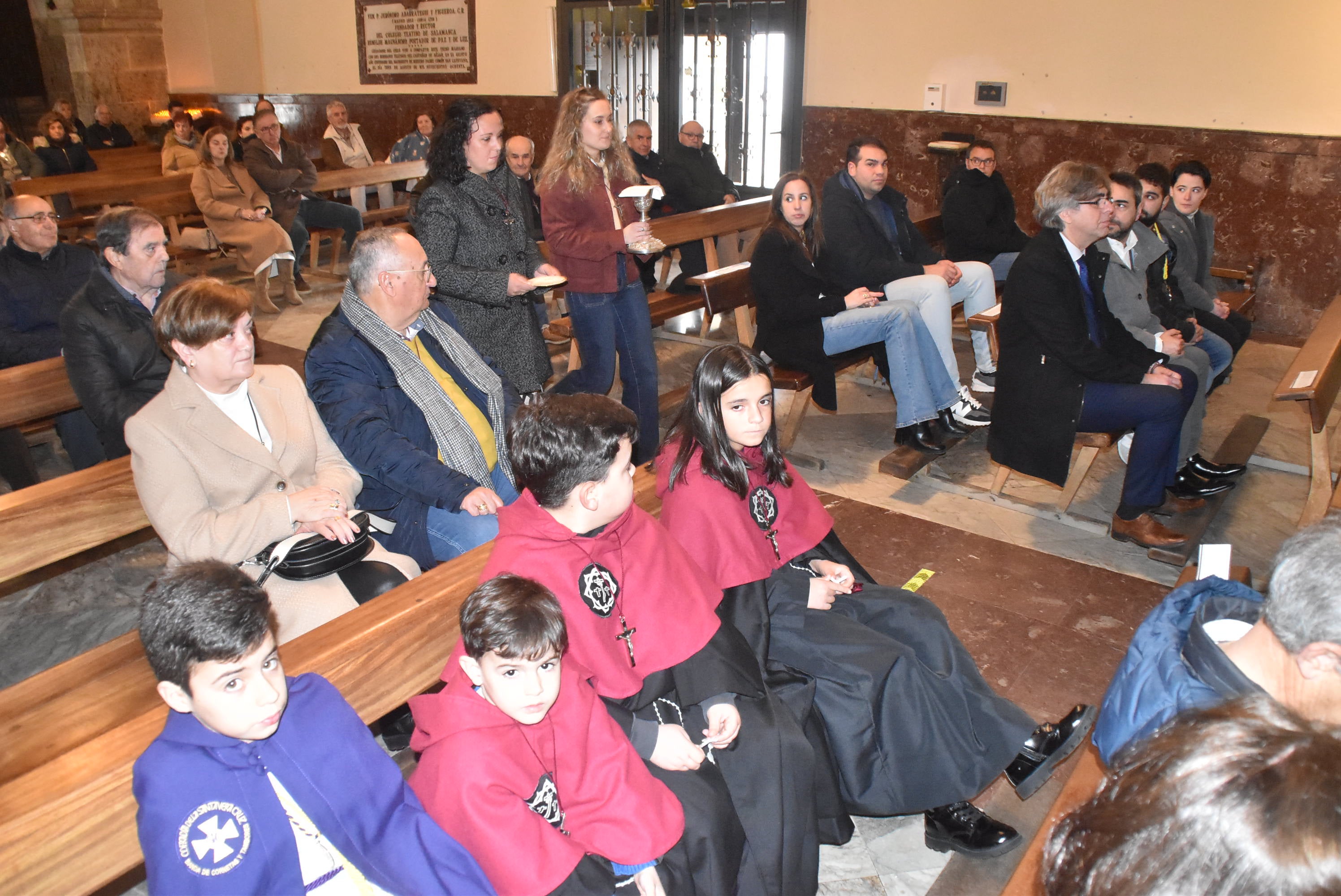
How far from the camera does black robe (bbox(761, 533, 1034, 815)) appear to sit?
7.09ft

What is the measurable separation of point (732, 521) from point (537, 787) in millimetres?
836

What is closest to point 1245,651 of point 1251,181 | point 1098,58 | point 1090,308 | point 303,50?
point 1090,308

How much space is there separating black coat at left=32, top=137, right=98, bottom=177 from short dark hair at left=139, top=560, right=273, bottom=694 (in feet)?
27.5

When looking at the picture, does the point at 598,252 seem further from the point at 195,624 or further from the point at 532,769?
→ the point at 195,624

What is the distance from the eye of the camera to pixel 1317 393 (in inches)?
130

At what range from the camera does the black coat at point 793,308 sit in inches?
166

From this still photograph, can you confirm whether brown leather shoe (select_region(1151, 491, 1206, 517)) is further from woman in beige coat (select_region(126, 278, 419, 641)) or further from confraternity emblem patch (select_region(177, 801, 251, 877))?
confraternity emblem patch (select_region(177, 801, 251, 877))

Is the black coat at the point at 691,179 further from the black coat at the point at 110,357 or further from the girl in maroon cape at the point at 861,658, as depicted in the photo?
the girl in maroon cape at the point at 861,658

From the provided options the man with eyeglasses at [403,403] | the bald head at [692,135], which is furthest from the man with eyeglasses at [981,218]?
the man with eyeglasses at [403,403]

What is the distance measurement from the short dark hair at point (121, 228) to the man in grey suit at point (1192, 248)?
177 inches

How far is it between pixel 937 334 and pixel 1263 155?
3467mm

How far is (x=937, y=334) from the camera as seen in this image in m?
4.46

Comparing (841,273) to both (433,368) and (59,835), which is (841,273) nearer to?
(433,368)

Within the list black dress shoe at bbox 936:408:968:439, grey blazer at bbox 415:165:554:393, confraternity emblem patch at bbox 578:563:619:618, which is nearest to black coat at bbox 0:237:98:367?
grey blazer at bbox 415:165:554:393
